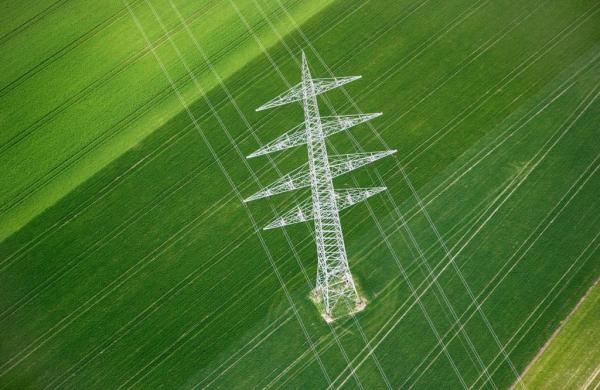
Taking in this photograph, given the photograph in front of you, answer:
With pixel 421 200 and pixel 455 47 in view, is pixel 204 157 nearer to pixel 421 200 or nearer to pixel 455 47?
pixel 421 200

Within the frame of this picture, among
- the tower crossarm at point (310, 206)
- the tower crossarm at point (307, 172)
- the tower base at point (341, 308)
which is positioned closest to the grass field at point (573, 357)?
the tower base at point (341, 308)

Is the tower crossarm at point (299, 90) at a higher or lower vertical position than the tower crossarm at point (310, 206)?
higher

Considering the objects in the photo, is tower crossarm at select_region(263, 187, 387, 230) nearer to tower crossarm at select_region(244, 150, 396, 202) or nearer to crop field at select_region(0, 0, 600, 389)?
crop field at select_region(0, 0, 600, 389)

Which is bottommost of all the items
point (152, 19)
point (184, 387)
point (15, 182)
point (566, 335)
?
point (566, 335)

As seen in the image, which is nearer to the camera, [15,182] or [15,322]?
[15,322]

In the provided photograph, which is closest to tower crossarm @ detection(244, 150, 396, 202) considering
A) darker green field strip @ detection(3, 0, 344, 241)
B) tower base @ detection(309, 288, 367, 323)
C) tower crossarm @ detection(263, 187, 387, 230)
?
tower crossarm @ detection(263, 187, 387, 230)

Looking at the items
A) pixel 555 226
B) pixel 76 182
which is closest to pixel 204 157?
pixel 76 182

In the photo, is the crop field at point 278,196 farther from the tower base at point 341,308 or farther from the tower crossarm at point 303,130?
the tower crossarm at point 303,130
